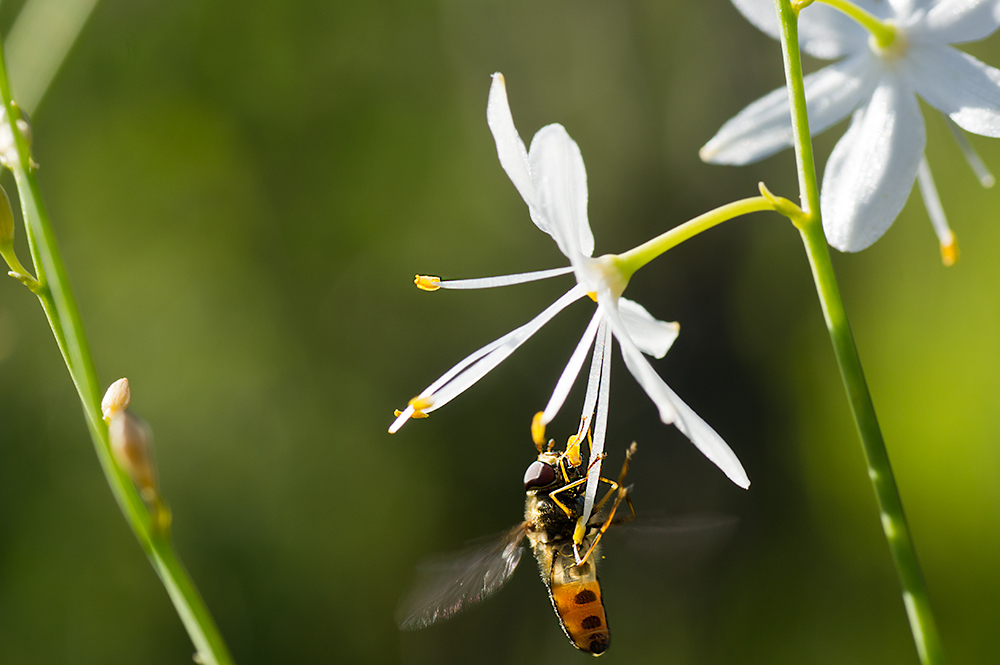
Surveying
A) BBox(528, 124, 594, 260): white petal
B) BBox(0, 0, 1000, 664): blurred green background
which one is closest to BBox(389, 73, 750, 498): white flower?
BBox(528, 124, 594, 260): white petal

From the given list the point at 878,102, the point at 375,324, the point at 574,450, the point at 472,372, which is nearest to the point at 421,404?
the point at 472,372

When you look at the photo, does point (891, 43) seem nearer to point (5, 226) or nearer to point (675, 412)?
point (675, 412)

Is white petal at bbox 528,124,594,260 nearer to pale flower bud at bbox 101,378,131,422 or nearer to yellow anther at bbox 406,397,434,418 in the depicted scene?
yellow anther at bbox 406,397,434,418

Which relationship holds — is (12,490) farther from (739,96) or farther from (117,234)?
(739,96)

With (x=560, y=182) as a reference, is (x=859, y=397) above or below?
below

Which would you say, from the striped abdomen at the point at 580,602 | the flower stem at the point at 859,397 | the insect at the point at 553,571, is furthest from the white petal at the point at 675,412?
the striped abdomen at the point at 580,602

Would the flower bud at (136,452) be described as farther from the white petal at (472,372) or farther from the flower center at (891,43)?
the flower center at (891,43)
